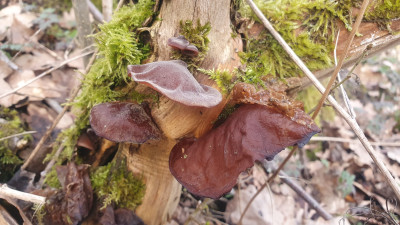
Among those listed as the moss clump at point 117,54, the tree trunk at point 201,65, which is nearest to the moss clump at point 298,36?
the tree trunk at point 201,65

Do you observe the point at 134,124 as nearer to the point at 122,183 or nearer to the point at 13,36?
the point at 122,183

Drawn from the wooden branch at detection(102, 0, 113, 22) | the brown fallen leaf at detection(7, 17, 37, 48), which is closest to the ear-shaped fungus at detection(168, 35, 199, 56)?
the wooden branch at detection(102, 0, 113, 22)

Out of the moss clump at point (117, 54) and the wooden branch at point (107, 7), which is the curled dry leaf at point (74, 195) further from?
the wooden branch at point (107, 7)

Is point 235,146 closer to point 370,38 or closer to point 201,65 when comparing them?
point 201,65

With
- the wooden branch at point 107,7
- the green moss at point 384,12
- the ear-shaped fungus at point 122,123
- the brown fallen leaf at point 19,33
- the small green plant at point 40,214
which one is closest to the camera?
the ear-shaped fungus at point 122,123

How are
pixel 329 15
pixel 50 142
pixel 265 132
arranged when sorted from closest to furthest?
pixel 265 132, pixel 329 15, pixel 50 142

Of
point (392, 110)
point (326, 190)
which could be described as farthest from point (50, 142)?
point (392, 110)
